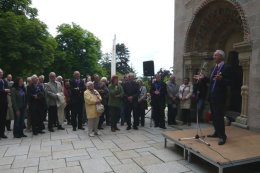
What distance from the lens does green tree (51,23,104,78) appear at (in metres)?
33.2

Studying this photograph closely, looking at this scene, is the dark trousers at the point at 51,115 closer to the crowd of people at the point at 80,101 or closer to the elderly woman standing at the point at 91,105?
the crowd of people at the point at 80,101

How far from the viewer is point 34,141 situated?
22.9 feet

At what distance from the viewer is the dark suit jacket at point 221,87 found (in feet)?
16.2

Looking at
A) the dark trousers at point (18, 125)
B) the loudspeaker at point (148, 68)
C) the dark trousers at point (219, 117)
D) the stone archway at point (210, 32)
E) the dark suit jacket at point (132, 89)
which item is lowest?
the dark trousers at point (18, 125)

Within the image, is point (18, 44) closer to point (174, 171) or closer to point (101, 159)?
point (101, 159)

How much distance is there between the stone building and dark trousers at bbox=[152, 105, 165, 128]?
1.86 m

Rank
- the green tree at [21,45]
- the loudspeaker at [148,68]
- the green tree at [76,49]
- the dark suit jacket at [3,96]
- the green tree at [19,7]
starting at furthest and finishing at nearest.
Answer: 1. the green tree at [76,49]
2. the green tree at [19,7]
3. the green tree at [21,45]
4. the loudspeaker at [148,68]
5. the dark suit jacket at [3,96]

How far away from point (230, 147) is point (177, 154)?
1247mm

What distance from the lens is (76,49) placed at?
3438 centimetres

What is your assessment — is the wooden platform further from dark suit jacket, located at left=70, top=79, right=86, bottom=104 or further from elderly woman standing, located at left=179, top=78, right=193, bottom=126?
dark suit jacket, located at left=70, top=79, right=86, bottom=104

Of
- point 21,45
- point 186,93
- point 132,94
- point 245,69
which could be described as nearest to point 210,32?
point 186,93

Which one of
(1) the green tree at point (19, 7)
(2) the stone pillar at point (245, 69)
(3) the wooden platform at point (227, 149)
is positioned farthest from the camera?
(1) the green tree at point (19, 7)

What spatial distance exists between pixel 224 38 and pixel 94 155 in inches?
238

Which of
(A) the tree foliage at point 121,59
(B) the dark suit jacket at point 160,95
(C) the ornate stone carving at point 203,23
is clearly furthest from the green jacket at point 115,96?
(A) the tree foliage at point 121,59
